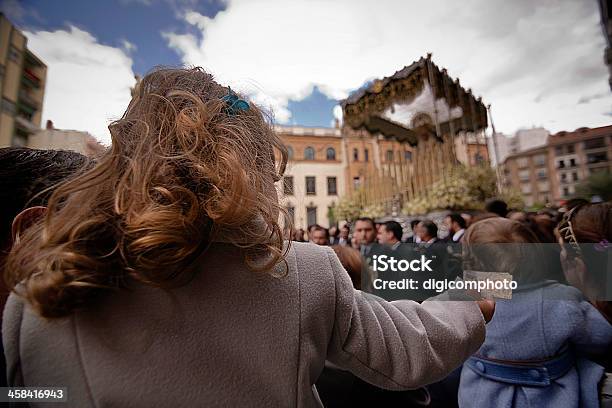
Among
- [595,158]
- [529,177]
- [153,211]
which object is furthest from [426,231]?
[153,211]

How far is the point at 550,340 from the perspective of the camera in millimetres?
1152

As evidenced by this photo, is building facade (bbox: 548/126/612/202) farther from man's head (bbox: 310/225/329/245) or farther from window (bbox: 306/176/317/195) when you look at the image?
window (bbox: 306/176/317/195)

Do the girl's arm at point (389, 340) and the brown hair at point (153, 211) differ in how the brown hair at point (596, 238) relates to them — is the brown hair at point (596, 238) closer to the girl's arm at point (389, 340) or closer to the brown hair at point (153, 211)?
the girl's arm at point (389, 340)

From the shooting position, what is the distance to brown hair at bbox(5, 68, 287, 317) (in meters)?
0.47

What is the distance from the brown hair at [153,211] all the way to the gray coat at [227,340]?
0.04m

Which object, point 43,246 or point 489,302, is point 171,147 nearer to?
point 43,246

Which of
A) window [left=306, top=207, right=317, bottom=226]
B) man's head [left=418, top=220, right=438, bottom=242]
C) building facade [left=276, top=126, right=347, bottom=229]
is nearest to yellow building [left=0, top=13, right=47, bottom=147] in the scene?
man's head [left=418, top=220, right=438, bottom=242]

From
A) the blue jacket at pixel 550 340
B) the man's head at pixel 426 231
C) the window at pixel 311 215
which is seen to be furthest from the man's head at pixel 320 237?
the window at pixel 311 215

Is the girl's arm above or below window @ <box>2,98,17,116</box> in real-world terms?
below

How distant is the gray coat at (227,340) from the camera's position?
1.60ft

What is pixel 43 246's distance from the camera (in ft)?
1.56

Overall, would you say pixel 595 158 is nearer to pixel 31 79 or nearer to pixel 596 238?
pixel 596 238

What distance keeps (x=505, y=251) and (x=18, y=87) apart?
2042mm

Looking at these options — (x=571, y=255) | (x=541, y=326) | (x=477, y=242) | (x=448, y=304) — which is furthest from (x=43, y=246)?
(x=571, y=255)
